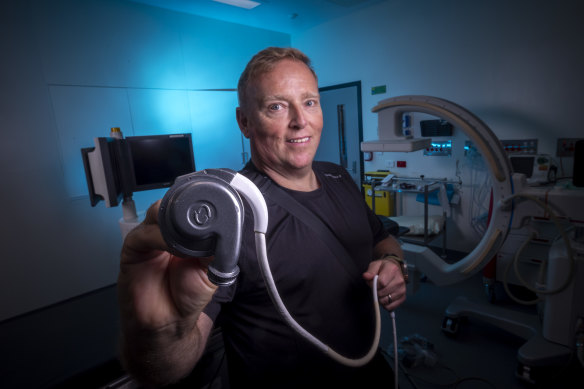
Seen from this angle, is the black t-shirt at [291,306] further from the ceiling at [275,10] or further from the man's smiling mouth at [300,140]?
the ceiling at [275,10]

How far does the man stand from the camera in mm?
839

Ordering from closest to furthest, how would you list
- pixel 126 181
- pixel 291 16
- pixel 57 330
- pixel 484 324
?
pixel 126 181 → pixel 484 324 → pixel 57 330 → pixel 291 16

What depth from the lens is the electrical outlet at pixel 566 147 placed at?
9.27 feet

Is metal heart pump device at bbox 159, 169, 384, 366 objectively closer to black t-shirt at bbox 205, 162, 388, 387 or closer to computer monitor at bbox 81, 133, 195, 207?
black t-shirt at bbox 205, 162, 388, 387

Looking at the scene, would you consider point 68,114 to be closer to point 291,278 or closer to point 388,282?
point 291,278

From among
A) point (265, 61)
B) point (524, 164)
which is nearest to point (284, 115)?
point (265, 61)

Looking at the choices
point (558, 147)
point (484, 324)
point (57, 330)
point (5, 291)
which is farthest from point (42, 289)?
point (558, 147)

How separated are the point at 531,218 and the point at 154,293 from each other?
7.48 feet

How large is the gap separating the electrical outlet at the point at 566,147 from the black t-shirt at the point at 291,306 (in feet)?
9.83

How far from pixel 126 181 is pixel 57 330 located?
1611 mm

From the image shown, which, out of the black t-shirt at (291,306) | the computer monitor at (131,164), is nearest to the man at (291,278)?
the black t-shirt at (291,306)

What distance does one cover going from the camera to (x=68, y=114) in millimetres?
3074

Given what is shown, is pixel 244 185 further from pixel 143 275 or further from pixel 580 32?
pixel 580 32

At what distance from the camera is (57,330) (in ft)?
9.04
